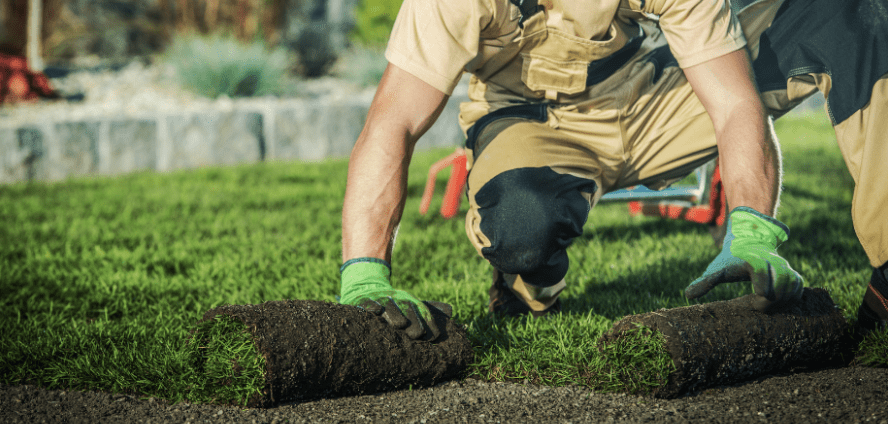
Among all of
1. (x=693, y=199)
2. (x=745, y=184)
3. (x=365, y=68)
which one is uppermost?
(x=745, y=184)

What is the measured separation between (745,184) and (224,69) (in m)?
5.91

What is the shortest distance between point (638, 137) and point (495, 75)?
62 cm

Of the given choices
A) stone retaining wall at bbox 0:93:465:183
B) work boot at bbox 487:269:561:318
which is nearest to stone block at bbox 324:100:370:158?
stone retaining wall at bbox 0:93:465:183

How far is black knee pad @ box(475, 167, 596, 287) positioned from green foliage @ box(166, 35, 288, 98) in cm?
528

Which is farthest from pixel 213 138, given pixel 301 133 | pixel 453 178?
pixel 453 178

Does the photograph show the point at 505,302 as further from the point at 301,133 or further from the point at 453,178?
the point at 301,133

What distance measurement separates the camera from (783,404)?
1.84 meters

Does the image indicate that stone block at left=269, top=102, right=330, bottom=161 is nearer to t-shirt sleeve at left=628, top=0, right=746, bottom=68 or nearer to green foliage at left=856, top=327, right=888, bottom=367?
t-shirt sleeve at left=628, top=0, right=746, bottom=68

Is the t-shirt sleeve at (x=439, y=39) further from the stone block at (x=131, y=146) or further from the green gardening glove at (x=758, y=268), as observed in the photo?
the stone block at (x=131, y=146)

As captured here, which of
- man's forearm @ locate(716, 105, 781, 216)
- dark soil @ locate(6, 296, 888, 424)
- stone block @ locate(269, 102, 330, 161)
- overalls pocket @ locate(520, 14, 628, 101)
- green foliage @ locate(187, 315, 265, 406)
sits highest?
overalls pocket @ locate(520, 14, 628, 101)

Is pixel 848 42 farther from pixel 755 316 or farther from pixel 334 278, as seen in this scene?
pixel 334 278

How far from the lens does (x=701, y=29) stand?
7.51ft

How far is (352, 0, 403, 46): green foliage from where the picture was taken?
996cm

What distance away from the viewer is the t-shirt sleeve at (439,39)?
2160 millimetres
